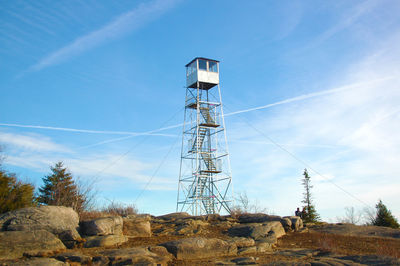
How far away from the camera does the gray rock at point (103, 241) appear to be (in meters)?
11.3

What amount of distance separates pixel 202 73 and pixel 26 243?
853 inches

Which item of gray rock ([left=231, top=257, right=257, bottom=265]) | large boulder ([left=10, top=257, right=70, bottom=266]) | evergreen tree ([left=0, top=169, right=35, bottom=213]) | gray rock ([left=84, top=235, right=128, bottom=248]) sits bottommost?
gray rock ([left=231, top=257, right=257, bottom=265])

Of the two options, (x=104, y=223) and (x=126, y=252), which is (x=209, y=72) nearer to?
(x=104, y=223)

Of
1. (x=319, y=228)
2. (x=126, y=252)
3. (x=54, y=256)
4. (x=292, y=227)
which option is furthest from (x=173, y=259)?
(x=319, y=228)

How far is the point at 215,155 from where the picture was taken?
29.4m

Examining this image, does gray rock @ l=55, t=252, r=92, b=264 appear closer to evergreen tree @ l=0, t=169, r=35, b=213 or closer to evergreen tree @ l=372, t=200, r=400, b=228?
evergreen tree @ l=0, t=169, r=35, b=213

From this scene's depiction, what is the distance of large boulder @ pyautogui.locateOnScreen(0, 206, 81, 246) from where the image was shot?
1121cm

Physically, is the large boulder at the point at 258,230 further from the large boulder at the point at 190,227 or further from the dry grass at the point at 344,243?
the large boulder at the point at 190,227

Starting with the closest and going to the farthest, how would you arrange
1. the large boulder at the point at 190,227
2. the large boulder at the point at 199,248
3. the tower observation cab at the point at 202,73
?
1. the large boulder at the point at 199,248
2. the large boulder at the point at 190,227
3. the tower observation cab at the point at 202,73

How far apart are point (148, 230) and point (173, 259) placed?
151 inches

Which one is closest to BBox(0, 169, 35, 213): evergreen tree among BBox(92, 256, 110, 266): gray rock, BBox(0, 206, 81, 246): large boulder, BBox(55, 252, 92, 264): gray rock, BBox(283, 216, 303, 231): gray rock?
BBox(0, 206, 81, 246): large boulder

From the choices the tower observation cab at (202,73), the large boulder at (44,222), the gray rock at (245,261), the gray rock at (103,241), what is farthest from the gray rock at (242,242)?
the tower observation cab at (202,73)

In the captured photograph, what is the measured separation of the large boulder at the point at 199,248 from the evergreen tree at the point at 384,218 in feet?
65.6

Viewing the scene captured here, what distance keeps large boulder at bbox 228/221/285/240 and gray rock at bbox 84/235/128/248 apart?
4.60 m
